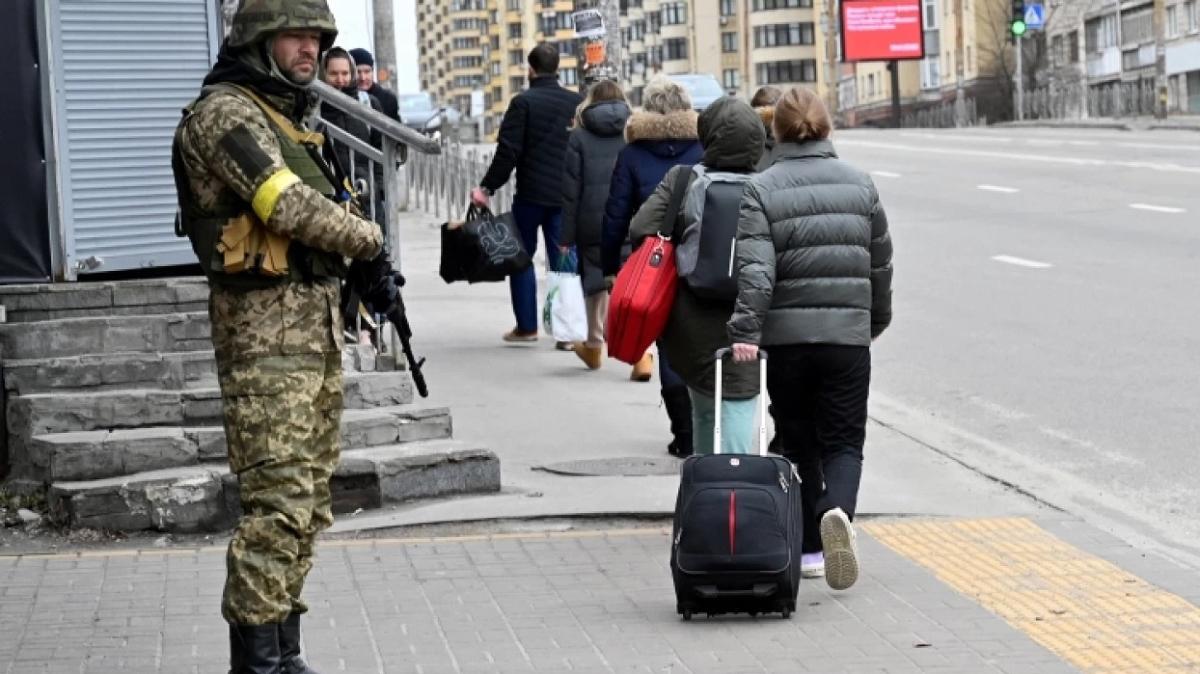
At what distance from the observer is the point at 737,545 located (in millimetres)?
6824

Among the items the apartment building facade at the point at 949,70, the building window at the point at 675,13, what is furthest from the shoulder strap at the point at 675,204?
the building window at the point at 675,13

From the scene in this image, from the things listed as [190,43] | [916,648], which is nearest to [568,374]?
[190,43]

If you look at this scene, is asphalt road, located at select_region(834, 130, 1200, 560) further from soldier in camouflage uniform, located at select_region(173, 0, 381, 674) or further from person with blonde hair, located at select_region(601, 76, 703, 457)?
soldier in camouflage uniform, located at select_region(173, 0, 381, 674)

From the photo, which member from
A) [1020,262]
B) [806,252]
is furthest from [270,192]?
[1020,262]

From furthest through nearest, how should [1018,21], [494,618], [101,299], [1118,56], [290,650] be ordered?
1. [1118,56]
2. [1018,21]
3. [101,299]
4. [494,618]
5. [290,650]

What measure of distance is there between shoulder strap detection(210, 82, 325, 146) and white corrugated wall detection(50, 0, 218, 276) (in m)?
4.36

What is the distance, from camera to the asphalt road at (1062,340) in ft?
33.1

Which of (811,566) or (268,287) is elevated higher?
(268,287)

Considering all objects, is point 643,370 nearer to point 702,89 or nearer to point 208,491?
point 208,491

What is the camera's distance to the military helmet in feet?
18.7

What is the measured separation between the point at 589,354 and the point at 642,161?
11.1 feet

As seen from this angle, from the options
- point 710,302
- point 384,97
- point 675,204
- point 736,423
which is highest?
point 384,97

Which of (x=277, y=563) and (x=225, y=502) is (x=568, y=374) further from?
(x=277, y=563)

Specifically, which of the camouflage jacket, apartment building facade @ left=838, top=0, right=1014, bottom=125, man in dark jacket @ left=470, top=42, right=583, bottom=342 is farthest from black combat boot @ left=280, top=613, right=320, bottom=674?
apartment building facade @ left=838, top=0, right=1014, bottom=125
